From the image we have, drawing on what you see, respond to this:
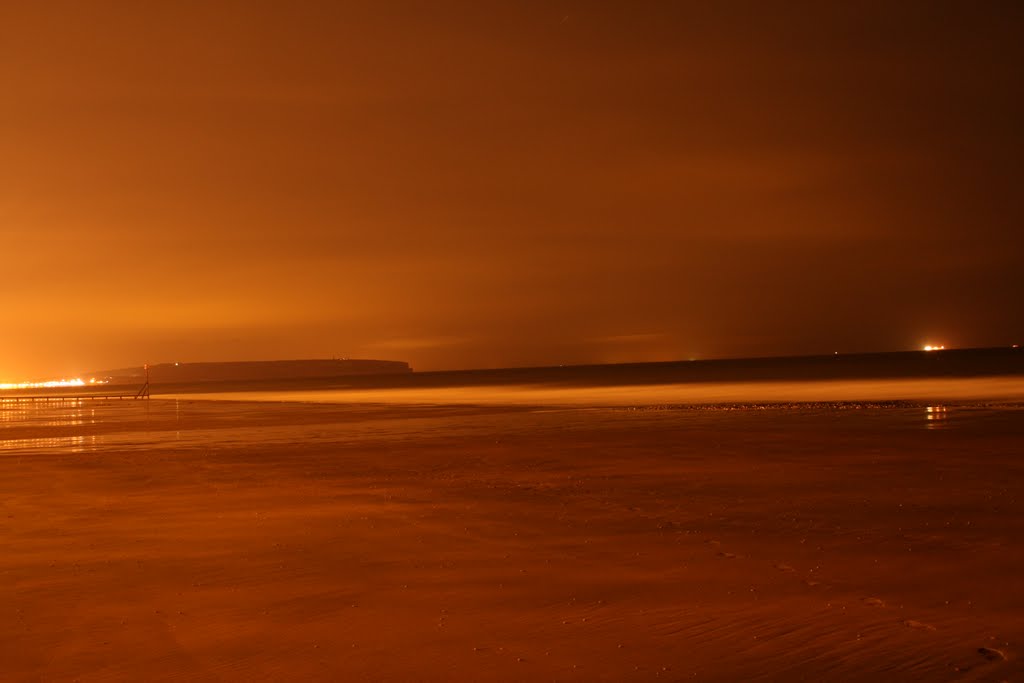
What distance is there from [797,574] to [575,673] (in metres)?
3.14

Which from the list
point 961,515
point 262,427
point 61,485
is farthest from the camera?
point 262,427

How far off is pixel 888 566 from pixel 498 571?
3422mm

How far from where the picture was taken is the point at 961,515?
11.1 meters

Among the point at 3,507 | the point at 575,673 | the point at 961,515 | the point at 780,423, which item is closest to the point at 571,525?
the point at 961,515

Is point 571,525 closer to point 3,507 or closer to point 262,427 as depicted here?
point 3,507

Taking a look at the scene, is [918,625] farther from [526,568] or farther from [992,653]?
[526,568]

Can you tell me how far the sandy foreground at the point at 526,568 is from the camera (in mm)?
6277

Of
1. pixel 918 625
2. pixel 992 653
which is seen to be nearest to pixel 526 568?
pixel 918 625

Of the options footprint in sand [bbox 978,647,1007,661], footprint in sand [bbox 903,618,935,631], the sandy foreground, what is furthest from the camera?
footprint in sand [bbox 903,618,935,631]

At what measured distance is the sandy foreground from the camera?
628 cm

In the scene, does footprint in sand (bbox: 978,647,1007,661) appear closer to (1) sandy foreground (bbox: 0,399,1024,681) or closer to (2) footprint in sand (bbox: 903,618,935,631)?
(1) sandy foreground (bbox: 0,399,1024,681)

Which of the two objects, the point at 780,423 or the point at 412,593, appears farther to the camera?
the point at 780,423

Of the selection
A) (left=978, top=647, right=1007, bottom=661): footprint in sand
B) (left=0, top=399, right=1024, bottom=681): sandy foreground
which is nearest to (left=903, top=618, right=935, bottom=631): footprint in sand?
(left=0, top=399, right=1024, bottom=681): sandy foreground

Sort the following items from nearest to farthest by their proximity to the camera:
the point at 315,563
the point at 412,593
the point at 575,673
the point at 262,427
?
the point at 575,673
the point at 412,593
the point at 315,563
the point at 262,427
